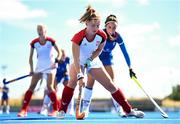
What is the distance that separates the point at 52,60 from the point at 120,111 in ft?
7.32

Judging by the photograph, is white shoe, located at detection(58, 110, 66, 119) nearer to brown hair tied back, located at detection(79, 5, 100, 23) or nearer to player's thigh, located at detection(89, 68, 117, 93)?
player's thigh, located at detection(89, 68, 117, 93)

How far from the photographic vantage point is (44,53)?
948cm

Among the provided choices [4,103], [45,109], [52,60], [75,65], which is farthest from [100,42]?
[4,103]

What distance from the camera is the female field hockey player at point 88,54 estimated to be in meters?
6.39

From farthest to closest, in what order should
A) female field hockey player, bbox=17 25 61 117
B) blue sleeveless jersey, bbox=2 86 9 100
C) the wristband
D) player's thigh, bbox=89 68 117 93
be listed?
blue sleeveless jersey, bbox=2 86 9 100, female field hockey player, bbox=17 25 61 117, player's thigh, bbox=89 68 117 93, the wristband

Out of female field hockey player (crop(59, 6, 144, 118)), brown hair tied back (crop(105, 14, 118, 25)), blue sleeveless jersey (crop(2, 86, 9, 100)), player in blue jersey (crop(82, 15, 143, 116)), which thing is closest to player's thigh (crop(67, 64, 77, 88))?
female field hockey player (crop(59, 6, 144, 118))

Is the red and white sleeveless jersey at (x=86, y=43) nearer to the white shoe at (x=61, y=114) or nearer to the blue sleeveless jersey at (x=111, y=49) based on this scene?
the white shoe at (x=61, y=114)

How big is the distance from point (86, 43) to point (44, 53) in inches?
119

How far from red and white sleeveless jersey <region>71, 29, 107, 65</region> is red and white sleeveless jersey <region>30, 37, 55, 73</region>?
8.96 feet

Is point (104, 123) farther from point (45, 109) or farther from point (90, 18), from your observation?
point (45, 109)

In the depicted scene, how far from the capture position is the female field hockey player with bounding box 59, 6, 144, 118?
252 inches

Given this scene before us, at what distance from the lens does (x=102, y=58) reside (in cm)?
794

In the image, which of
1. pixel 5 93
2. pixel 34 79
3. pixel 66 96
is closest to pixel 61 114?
pixel 66 96

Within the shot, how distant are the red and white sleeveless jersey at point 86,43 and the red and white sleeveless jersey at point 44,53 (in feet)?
8.96
